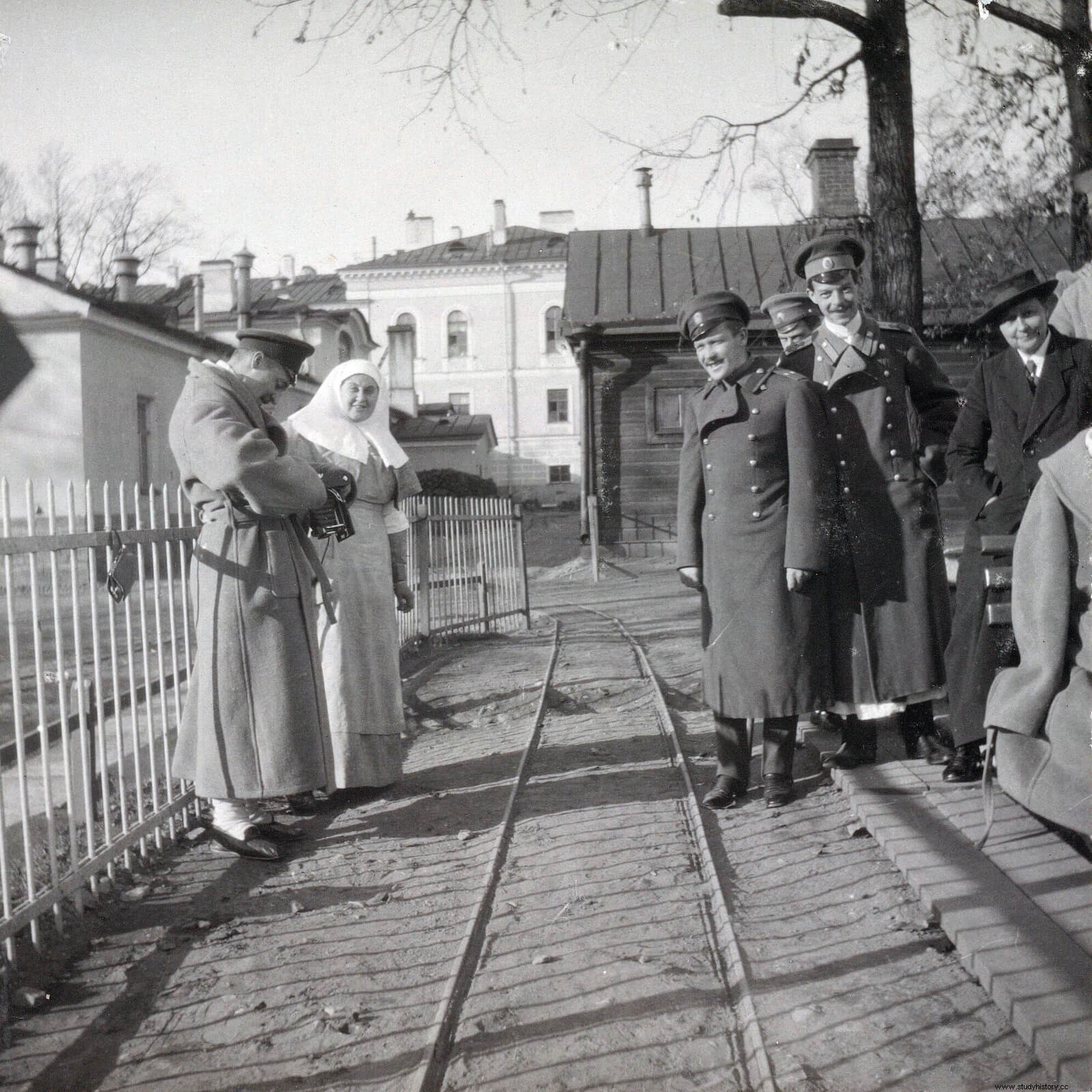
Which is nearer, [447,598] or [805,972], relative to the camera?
[805,972]

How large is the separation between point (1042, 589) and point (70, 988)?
2807mm

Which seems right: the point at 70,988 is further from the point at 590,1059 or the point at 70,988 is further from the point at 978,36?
the point at 978,36

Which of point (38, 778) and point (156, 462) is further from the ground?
point (156, 462)

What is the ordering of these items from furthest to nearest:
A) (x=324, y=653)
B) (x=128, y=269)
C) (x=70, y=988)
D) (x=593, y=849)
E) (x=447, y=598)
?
(x=128, y=269)
(x=447, y=598)
(x=324, y=653)
(x=593, y=849)
(x=70, y=988)

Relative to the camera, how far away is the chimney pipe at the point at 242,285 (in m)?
31.3

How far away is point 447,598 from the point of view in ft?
34.0

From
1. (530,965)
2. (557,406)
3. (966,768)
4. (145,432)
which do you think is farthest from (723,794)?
(557,406)

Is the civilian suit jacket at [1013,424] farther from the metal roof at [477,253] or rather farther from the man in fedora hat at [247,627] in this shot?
the metal roof at [477,253]

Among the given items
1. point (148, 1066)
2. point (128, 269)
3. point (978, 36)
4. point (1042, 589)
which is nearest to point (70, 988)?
point (148, 1066)

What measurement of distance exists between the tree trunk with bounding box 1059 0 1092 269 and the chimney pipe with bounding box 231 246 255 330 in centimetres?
2696

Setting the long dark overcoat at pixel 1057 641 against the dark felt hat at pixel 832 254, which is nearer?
the long dark overcoat at pixel 1057 641

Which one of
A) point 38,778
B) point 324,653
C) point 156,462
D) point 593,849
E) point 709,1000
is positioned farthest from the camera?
point 156,462

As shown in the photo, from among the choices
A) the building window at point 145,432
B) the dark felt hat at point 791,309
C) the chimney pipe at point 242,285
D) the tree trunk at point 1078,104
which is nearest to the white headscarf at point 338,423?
the dark felt hat at point 791,309

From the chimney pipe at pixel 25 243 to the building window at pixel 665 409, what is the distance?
10623 mm
